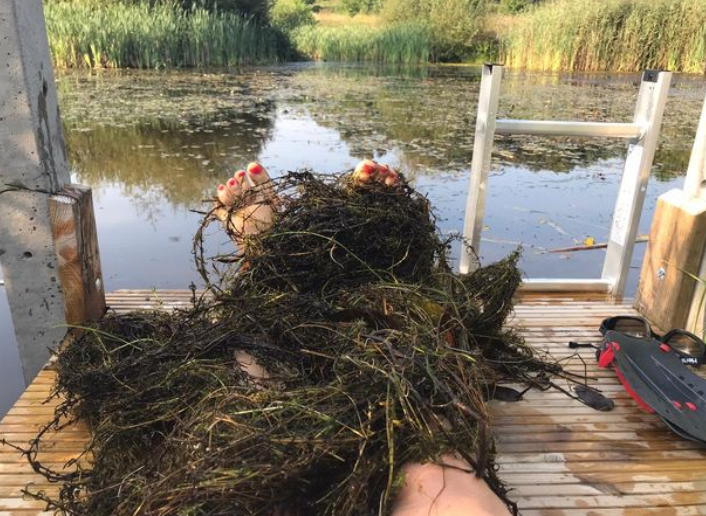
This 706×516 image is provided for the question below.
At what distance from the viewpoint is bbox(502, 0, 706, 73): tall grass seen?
12961mm

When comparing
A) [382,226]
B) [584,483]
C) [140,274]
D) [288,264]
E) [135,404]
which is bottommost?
[140,274]

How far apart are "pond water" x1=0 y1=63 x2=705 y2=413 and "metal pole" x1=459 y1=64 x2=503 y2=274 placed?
3.33 ft

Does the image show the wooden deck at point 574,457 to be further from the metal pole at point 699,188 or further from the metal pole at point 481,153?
the metal pole at point 481,153

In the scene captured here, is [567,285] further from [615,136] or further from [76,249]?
[76,249]

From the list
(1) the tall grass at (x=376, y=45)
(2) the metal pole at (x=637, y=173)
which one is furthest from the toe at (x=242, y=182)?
(1) the tall grass at (x=376, y=45)

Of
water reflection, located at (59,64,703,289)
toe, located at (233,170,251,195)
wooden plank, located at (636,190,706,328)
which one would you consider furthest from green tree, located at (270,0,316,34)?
wooden plank, located at (636,190,706,328)

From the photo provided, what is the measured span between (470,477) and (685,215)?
1536 mm

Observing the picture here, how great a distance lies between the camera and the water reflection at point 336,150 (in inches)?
169

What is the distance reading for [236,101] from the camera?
10016 millimetres

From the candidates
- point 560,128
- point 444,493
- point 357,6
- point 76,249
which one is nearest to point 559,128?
point 560,128

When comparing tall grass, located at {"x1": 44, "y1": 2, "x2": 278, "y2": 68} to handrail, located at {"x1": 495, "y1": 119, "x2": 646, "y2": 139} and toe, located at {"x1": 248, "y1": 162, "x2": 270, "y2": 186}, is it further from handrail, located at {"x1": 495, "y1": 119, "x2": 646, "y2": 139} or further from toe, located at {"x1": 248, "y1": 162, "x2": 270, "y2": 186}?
handrail, located at {"x1": 495, "y1": 119, "x2": 646, "y2": 139}

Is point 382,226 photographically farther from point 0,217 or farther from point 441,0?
point 441,0

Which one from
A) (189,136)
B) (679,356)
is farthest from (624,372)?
(189,136)

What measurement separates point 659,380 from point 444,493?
43.0 inches
